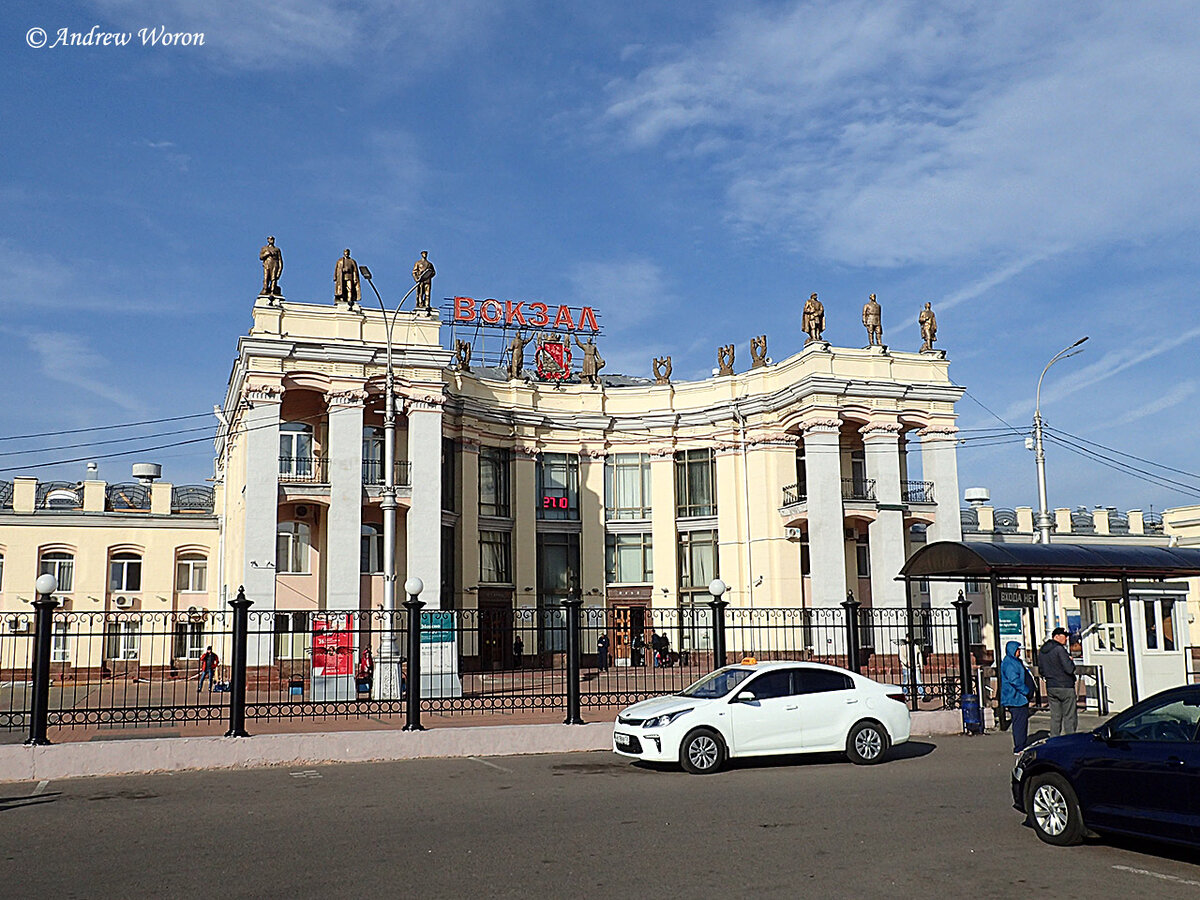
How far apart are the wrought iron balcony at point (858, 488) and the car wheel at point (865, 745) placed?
88.2 ft

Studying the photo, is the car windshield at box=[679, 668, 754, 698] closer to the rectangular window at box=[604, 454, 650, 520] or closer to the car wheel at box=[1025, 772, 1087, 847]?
the car wheel at box=[1025, 772, 1087, 847]

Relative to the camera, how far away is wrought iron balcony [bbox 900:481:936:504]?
44.2m

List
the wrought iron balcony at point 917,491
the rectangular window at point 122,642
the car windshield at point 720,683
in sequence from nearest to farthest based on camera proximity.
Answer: the car windshield at point 720,683, the rectangular window at point 122,642, the wrought iron balcony at point 917,491

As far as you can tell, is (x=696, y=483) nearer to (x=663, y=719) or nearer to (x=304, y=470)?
(x=304, y=470)

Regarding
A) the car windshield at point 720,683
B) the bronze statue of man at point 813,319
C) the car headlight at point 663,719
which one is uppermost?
the bronze statue of man at point 813,319

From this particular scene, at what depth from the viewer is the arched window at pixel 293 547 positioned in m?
39.5

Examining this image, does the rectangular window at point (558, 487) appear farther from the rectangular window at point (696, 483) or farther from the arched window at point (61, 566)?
the arched window at point (61, 566)

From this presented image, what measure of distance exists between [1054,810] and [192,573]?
4385cm

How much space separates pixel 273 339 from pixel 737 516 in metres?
20.0

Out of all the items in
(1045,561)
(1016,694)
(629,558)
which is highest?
(629,558)

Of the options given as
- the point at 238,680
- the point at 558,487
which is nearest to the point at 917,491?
the point at 558,487

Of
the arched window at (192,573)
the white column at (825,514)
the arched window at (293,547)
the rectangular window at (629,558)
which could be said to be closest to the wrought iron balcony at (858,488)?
the white column at (825,514)

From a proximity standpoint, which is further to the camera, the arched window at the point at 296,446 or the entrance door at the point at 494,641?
the entrance door at the point at 494,641

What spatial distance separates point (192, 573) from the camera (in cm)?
4797
